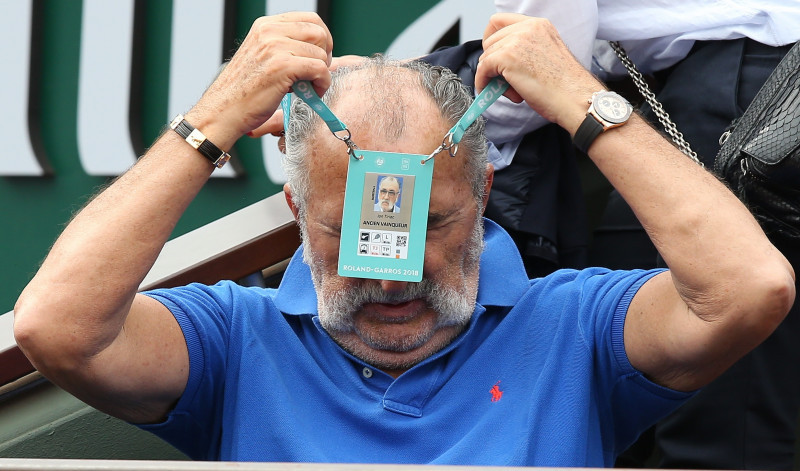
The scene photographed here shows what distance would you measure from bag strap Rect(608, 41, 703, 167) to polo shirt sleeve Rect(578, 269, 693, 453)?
0.31 meters

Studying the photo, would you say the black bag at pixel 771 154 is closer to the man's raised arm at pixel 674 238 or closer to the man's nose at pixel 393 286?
the man's raised arm at pixel 674 238

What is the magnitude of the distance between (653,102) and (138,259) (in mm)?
1124

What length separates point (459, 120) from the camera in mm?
1950

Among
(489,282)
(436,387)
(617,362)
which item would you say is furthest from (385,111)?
(617,362)

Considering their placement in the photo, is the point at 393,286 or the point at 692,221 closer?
the point at 692,221

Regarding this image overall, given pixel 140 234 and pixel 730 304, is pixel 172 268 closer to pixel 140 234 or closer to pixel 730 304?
pixel 140 234

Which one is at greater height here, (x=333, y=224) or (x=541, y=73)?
(x=541, y=73)

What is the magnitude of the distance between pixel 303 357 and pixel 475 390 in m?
0.32

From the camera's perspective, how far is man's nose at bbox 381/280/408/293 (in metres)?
1.92

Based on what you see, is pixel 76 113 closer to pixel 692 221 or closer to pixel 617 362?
pixel 617 362

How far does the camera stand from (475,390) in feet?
6.36

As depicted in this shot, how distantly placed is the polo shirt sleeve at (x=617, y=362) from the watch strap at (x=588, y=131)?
284 millimetres

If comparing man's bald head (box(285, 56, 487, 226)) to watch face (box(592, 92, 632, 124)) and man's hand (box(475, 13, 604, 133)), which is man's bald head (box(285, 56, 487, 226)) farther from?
watch face (box(592, 92, 632, 124))

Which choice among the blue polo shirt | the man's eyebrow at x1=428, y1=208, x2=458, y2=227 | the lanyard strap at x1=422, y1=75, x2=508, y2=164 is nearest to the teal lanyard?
the lanyard strap at x1=422, y1=75, x2=508, y2=164
